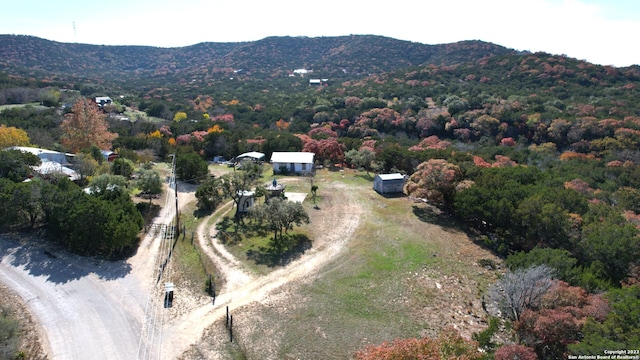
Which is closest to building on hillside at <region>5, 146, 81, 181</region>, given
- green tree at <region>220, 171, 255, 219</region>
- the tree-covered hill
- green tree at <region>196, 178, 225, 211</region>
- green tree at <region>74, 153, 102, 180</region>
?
green tree at <region>74, 153, 102, 180</region>

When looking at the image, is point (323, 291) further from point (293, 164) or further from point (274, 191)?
point (293, 164)

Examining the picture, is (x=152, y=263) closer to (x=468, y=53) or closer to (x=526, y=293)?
(x=526, y=293)

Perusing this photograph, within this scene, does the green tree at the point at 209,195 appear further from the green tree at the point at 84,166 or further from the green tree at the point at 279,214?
the green tree at the point at 84,166

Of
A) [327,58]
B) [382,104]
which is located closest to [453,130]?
[382,104]

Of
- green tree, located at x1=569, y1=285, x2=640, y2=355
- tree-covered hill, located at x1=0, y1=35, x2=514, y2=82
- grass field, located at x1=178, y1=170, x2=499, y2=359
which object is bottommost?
grass field, located at x1=178, y1=170, x2=499, y2=359

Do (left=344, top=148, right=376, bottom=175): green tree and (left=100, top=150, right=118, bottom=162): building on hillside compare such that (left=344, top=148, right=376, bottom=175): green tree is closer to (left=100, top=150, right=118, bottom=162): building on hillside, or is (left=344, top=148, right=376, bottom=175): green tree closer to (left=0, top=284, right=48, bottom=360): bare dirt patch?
(left=100, top=150, right=118, bottom=162): building on hillside

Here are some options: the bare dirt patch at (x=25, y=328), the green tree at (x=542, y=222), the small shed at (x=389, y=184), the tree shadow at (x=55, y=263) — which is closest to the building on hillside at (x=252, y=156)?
the small shed at (x=389, y=184)

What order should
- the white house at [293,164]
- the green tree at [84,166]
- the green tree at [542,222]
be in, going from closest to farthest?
the green tree at [542,222] → the green tree at [84,166] → the white house at [293,164]
